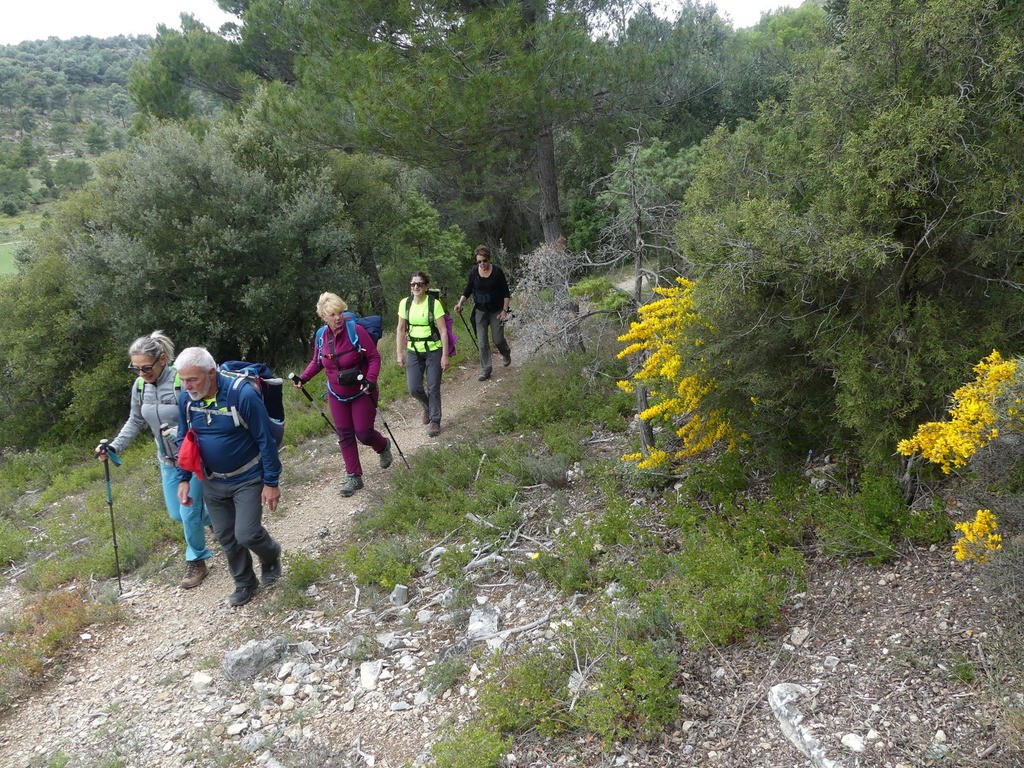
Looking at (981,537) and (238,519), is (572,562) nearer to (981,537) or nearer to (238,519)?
(981,537)

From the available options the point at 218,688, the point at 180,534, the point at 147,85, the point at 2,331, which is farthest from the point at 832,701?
the point at 147,85

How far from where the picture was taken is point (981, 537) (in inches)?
123

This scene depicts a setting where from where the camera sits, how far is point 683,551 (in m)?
4.53

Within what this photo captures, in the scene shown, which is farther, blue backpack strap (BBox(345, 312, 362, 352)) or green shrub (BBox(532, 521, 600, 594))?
blue backpack strap (BBox(345, 312, 362, 352))

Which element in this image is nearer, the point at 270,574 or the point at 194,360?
the point at 194,360

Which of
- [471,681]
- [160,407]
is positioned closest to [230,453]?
[160,407]

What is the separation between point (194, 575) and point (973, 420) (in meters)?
6.18

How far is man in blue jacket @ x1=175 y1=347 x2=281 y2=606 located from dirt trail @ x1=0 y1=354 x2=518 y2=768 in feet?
1.89

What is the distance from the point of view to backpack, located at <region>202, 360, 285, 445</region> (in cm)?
488

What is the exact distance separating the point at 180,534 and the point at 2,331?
9.56 metres

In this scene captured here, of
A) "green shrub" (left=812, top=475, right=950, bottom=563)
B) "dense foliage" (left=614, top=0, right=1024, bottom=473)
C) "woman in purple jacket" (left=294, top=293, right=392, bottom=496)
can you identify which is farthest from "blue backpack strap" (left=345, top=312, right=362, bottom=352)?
"green shrub" (left=812, top=475, right=950, bottom=563)

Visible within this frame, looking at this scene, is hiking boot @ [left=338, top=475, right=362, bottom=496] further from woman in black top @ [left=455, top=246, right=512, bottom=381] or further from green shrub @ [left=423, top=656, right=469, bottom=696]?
green shrub @ [left=423, top=656, right=469, bottom=696]

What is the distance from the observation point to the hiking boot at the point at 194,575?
5988 millimetres

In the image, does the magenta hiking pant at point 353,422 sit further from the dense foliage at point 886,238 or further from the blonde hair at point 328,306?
the dense foliage at point 886,238
